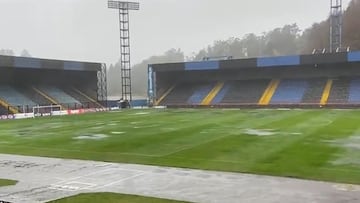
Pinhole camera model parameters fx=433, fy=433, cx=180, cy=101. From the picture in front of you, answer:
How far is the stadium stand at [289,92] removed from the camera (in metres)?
52.6

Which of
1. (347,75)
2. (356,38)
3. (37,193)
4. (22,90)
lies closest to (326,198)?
(37,193)

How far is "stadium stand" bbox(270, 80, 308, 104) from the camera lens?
52.6 metres

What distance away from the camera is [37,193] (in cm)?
1145

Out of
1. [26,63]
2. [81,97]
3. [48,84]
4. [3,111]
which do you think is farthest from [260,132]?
[48,84]

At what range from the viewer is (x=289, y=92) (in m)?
54.5

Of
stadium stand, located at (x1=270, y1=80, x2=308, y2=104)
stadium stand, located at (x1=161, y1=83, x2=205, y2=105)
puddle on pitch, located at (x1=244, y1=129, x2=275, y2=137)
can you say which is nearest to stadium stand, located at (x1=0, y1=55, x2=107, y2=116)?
stadium stand, located at (x1=161, y1=83, x2=205, y2=105)

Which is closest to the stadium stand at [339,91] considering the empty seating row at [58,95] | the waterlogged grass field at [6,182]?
the empty seating row at [58,95]

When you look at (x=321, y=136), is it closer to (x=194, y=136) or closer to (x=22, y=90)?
(x=194, y=136)

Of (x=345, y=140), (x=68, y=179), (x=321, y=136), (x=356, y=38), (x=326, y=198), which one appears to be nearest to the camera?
(x=326, y=198)

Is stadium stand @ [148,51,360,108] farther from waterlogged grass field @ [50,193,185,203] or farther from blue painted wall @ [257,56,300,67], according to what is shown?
waterlogged grass field @ [50,193,185,203]

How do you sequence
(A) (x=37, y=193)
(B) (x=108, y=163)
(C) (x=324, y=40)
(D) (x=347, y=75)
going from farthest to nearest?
(C) (x=324, y=40) < (D) (x=347, y=75) < (B) (x=108, y=163) < (A) (x=37, y=193)

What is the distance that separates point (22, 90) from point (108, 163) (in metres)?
43.0

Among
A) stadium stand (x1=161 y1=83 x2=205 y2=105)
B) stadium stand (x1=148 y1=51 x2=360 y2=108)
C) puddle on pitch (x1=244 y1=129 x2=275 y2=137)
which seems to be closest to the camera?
puddle on pitch (x1=244 y1=129 x2=275 y2=137)

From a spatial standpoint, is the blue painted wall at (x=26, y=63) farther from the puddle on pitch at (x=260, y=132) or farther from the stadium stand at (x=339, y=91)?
the stadium stand at (x=339, y=91)
